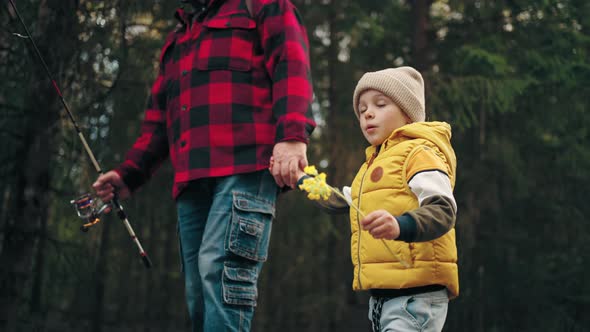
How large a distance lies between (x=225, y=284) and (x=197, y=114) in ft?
2.78

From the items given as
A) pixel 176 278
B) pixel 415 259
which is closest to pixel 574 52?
pixel 415 259

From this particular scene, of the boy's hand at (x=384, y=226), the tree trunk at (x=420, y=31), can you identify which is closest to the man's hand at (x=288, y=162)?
the boy's hand at (x=384, y=226)

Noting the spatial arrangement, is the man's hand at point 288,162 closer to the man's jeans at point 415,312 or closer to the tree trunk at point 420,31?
the man's jeans at point 415,312

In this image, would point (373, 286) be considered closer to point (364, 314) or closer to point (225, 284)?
point (225, 284)

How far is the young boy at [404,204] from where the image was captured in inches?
78.6

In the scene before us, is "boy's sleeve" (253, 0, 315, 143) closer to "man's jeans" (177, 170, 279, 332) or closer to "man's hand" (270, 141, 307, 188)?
"man's hand" (270, 141, 307, 188)

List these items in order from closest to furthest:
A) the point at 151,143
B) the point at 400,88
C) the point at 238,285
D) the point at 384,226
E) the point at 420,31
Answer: the point at 384,226 → the point at 400,88 → the point at 238,285 → the point at 151,143 → the point at 420,31

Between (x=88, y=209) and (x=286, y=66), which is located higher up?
(x=286, y=66)

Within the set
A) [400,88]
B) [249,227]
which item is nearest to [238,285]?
[249,227]

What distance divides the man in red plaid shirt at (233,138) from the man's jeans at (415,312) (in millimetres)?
672

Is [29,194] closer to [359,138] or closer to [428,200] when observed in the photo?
[428,200]

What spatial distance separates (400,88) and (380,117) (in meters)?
0.14

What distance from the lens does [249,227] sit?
2588 millimetres

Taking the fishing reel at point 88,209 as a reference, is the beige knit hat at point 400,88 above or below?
above
